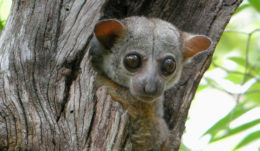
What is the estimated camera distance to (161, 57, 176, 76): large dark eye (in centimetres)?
323

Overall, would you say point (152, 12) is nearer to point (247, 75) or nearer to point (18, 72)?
point (247, 75)

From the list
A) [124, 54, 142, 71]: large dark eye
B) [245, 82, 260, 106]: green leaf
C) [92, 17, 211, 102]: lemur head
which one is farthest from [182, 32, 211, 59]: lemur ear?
[245, 82, 260, 106]: green leaf

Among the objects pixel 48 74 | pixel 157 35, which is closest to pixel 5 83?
pixel 48 74

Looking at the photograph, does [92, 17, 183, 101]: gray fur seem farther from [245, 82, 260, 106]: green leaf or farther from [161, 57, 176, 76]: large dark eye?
[245, 82, 260, 106]: green leaf

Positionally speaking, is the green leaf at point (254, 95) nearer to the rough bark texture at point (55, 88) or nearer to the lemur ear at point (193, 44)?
the lemur ear at point (193, 44)

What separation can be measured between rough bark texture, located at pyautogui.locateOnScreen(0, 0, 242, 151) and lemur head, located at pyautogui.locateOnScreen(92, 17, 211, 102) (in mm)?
273

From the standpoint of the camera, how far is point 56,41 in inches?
114

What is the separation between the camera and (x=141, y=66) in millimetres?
3166

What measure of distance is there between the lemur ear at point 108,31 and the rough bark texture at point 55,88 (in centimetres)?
9

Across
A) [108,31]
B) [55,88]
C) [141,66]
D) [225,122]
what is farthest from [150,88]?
[225,122]

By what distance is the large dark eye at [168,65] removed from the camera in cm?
323

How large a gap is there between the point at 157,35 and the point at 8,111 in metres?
1.49

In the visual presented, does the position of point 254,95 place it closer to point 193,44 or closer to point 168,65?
point 193,44

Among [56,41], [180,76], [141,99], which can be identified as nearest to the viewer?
[56,41]
